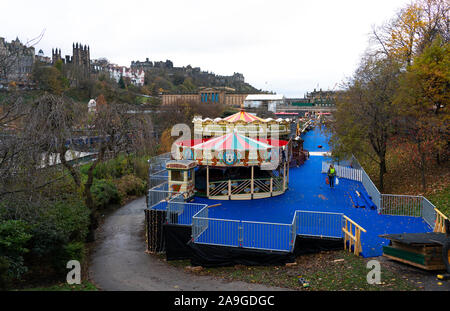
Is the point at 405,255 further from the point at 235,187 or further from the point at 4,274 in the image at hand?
the point at 4,274

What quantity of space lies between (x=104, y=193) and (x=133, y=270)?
35.1ft

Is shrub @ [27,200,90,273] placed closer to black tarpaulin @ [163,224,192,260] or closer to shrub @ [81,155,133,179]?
black tarpaulin @ [163,224,192,260]

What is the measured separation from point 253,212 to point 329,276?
17.1 ft

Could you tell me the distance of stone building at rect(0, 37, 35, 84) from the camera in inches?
307

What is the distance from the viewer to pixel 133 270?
38.3 ft

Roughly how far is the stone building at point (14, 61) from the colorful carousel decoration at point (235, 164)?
8.88 meters

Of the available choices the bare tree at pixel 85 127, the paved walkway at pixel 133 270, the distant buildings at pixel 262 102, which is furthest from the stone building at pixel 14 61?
the distant buildings at pixel 262 102

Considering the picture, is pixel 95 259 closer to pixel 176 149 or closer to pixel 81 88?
pixel 176 149

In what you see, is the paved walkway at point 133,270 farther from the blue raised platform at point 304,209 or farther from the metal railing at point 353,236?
the metal railing at point 353,236

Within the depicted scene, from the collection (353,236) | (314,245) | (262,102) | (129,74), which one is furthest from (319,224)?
(129,74)

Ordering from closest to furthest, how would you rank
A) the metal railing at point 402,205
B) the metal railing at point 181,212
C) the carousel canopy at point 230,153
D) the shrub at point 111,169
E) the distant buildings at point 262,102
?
the metal railing at point 181,212 < the metal railing at point 402,205 < the carousel canopy at point 230,153 < the shrub at point 111,169 < the distant buildings at point 262,102

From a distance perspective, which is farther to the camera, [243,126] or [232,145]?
[243,126]

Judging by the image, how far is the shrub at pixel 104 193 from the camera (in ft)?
68.4

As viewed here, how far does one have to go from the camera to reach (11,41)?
26.9 ft
